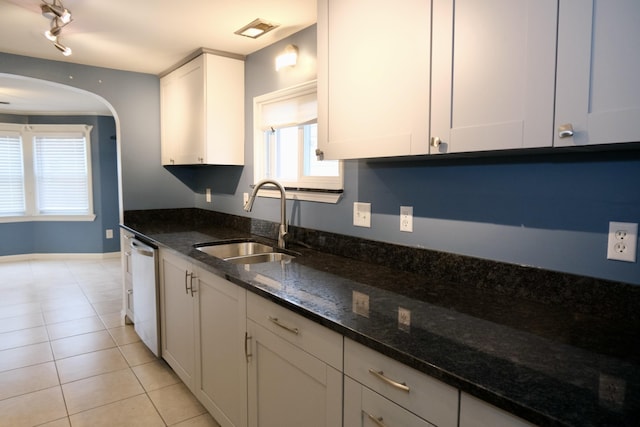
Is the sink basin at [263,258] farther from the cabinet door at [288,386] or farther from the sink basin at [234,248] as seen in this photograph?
the cabinet door at [288,386]

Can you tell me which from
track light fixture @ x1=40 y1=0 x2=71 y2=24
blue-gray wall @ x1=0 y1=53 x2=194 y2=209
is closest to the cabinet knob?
track light fixture @ x1=40 y1=0 x2=71 y2=24

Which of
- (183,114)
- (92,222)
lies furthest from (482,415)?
(92,222)

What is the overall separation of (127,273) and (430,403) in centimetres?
311

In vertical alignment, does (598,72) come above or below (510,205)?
above

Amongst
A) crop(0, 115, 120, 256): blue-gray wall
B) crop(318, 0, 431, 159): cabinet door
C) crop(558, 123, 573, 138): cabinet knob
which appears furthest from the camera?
crop(0, 115, 120, 256): blue-gray wall

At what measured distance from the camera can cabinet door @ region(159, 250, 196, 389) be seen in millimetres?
2248

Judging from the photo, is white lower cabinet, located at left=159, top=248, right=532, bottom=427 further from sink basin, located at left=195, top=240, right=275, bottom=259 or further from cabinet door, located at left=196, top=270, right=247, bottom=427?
sink basin, located at left=195, top=240, right=275, bottom=259

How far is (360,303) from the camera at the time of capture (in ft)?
4.49

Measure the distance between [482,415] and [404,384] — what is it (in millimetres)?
206

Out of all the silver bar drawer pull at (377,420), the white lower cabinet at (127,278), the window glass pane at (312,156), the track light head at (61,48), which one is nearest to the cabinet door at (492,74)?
the silver bar drawer pull at (377,420)

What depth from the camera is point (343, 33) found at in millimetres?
1686

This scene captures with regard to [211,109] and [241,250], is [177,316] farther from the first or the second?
[211,109]

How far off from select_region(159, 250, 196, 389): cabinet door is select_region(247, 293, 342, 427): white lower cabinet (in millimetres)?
699

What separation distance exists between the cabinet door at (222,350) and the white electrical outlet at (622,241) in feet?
4.36
